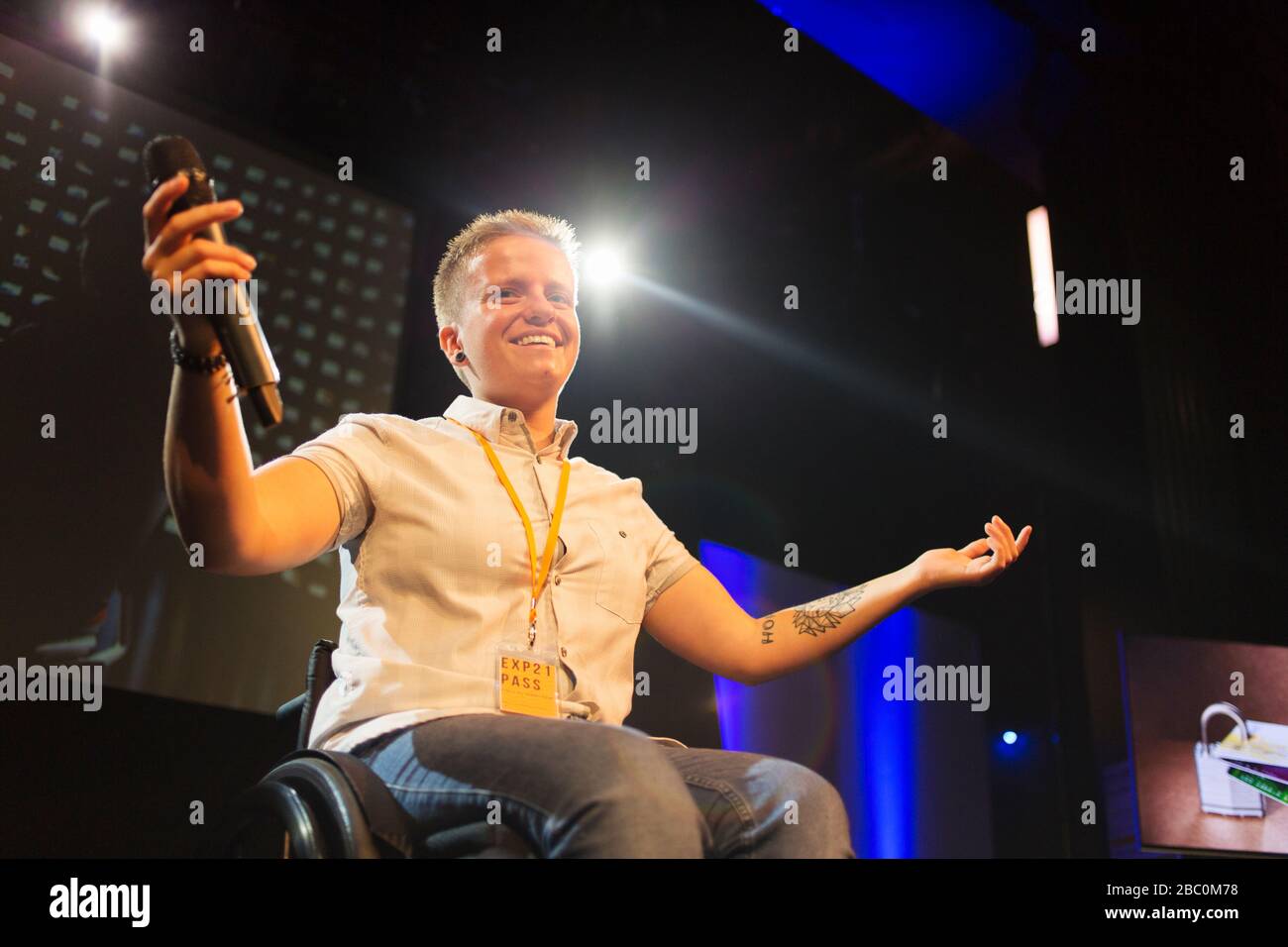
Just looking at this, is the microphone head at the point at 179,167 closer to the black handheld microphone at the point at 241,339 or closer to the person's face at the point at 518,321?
the black handheld microphone at the point at 241,339

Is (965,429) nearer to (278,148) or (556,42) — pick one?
(556,42)

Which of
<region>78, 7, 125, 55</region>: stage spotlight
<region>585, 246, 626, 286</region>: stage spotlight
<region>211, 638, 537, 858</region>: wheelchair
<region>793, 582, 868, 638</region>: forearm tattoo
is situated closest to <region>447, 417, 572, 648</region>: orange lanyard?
<region>211, 638, 537, 858</region>: wheelchair

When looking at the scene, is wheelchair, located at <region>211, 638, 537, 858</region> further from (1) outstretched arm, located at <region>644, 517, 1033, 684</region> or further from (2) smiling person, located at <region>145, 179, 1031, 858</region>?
Result: (1) outstretched arm, located at <region>644, 517, 1033, 684</region>

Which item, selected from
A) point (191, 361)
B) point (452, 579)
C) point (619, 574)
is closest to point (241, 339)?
point (191, 361)

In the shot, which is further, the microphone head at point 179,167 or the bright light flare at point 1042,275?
the bright light flare at point 1042,275

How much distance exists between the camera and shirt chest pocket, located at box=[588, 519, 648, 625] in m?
1.58

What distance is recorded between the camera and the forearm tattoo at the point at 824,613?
1.67 meters

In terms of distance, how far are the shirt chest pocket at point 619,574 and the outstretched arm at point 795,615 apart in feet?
0.36

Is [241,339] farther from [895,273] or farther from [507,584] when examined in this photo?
[895,273]

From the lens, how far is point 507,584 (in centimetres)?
147

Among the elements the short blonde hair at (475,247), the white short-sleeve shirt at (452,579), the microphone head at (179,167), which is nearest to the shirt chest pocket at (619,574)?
the white short-sleeve shirt at (452,579)

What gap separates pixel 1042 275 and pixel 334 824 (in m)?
3.75
